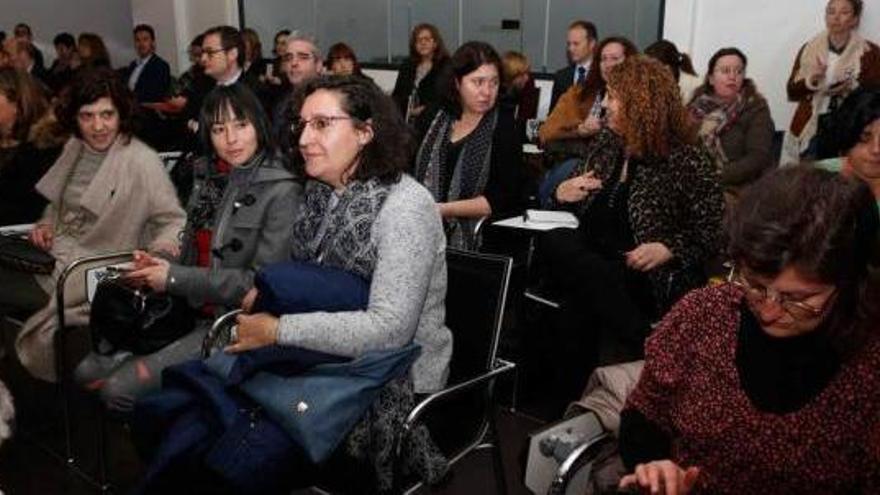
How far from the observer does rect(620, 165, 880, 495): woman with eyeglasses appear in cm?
115

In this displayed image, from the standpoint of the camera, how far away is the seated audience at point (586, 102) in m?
4.24

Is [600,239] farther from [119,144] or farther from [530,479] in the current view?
[119,144]

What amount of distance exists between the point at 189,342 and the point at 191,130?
341 cm

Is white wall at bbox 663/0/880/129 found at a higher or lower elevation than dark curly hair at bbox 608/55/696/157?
higher

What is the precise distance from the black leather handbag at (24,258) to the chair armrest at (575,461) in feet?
6.14

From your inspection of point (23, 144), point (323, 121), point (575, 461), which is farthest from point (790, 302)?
point (23, 144)

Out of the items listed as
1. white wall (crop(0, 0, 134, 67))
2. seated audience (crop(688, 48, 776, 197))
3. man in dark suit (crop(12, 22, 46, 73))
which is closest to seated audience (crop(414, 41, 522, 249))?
seated audience (crop(688, 48, 776, 197))

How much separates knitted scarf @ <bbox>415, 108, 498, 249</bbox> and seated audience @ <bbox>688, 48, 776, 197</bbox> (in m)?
1.43

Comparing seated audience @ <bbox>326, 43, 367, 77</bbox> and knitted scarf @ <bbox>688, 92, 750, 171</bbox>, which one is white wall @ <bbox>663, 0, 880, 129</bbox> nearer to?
knitted scarf @ <bbox>688, 92, 750, 171</bbox>

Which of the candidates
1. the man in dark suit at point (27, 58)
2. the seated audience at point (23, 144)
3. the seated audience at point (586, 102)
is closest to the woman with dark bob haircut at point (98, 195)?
the seated audience at point (23, 144)

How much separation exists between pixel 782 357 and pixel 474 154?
1.89 meters

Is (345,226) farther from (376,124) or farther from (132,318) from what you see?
(132,318)

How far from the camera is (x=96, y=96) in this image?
9.05 feet

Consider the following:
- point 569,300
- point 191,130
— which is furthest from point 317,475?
point 191,130
